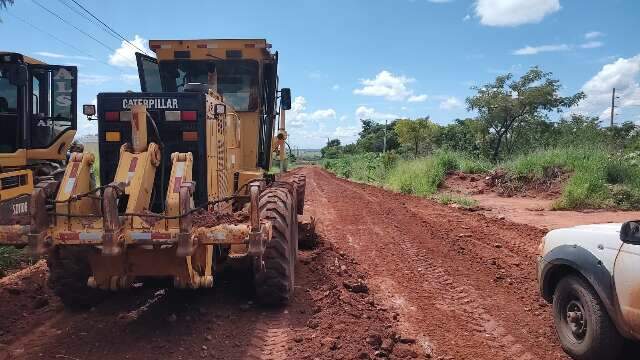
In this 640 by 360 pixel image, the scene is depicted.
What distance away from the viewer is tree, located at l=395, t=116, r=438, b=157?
47438 millimetres

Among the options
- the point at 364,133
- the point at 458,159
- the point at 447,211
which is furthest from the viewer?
the point at 364,133

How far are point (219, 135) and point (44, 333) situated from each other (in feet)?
8.86

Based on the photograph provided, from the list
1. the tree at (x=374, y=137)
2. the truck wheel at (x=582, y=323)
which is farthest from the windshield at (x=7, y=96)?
the tree at (x=374, y=137)

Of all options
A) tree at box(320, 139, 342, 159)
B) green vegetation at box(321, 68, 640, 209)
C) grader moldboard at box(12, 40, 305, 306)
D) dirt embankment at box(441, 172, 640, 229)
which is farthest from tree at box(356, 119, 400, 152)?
grader moldboard at box(12, 40, 305, 306)

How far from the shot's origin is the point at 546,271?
17.4ft

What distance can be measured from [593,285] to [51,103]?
1019 cm

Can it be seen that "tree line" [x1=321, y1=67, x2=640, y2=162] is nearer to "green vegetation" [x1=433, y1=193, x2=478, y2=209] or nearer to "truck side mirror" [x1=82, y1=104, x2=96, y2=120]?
"green vegetation" [x1=433, y1=193, x2=478, y2=209]

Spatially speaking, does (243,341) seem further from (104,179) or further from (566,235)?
Result: (566,235)

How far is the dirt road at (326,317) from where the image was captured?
4.90m

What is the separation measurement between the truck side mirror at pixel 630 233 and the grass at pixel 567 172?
12.8 m

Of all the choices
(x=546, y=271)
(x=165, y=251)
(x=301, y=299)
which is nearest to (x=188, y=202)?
(x=165, y=251)

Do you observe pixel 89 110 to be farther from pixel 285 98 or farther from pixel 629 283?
pixel 629 283

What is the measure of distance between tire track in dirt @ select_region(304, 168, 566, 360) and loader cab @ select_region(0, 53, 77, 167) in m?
5.54

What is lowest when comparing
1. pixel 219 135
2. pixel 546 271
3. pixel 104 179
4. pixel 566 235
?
pixel 546 271
